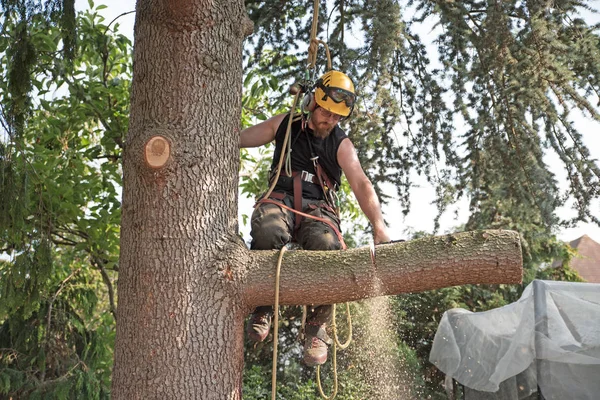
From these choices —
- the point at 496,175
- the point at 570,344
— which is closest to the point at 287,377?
the point at 570,344

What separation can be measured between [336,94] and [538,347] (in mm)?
3766

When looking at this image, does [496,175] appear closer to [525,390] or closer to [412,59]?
[412,59]

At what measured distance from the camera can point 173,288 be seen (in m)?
2.80

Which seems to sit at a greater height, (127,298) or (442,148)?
(442,148)

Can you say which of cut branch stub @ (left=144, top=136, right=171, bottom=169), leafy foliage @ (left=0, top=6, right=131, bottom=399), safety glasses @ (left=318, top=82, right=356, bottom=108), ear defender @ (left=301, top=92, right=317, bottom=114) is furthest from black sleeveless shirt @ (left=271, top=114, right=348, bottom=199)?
leafy foliage @ (left=0, top=6, right=131, bottom=399)

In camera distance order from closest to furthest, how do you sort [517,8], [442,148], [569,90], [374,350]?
[569,90], [517,8], [442,148], [374,350]

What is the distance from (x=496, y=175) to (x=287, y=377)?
4.50 m

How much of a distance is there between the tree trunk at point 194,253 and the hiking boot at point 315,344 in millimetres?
901

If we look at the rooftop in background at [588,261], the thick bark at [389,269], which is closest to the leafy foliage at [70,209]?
the thick bark at [389,269]

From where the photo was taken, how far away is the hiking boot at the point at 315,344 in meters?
3.73

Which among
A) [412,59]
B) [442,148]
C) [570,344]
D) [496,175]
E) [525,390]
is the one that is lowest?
[525,390]

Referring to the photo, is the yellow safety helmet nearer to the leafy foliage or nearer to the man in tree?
the man in tree

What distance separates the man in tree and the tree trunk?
2.00 feet

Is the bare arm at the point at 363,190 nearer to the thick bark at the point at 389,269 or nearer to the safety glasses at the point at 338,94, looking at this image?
the safety glasses at the point at 338,94
